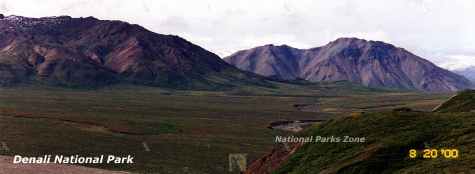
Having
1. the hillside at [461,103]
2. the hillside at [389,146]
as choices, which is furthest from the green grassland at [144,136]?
the hillside at [461,103]

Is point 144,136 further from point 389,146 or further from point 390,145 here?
point 389,146

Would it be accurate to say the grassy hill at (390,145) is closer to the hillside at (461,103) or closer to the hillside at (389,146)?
the hillside at (389,146)

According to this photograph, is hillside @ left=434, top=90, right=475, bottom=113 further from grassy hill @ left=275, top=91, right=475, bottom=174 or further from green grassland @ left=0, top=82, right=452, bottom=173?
green grassland @ left=0, top=82, right=452, bottom=173

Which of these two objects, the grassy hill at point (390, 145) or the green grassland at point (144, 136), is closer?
the grassy hill at point (390, 145)

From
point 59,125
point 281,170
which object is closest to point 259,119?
point 59,125

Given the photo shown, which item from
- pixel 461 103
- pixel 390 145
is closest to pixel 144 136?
pixel 461 103

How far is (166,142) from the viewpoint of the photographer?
350 feet

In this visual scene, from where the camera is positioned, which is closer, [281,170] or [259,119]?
[281,170]

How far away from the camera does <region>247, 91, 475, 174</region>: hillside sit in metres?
50.4

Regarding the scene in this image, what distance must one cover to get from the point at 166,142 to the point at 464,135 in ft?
201

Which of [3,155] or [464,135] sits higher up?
[464,135]

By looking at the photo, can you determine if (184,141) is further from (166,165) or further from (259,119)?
(259,119)

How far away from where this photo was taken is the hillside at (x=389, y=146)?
5038cm

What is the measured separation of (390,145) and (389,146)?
34 cm
